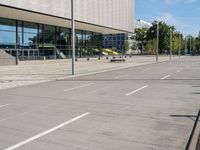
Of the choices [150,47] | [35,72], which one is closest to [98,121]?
[35,72]

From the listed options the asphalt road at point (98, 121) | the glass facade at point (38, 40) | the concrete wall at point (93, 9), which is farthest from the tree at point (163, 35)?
the asphalt road at point (98, 121)

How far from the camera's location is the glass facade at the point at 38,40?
4556cm

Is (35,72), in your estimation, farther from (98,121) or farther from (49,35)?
(49,35)

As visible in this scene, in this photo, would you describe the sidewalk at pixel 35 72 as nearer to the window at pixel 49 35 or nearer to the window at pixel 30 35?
the window at pixel 30 35

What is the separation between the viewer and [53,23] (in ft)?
178

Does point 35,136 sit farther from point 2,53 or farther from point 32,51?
point 32,51

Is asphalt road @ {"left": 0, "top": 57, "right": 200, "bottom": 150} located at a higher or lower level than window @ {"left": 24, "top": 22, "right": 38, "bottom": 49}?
lower

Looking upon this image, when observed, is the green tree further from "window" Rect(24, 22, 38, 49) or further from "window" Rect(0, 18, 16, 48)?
"window" Rect(0, 18, 16, 48)

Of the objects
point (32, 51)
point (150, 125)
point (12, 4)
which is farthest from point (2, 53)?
point (150, 125)

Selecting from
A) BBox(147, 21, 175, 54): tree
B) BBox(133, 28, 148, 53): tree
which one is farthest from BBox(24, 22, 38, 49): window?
BBox(133, 28, 148, 53): tree

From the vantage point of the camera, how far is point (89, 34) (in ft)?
232

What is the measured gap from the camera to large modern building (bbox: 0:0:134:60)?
42.8 metres

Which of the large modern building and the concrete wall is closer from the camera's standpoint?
the concrete wall

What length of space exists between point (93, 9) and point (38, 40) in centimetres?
1097
